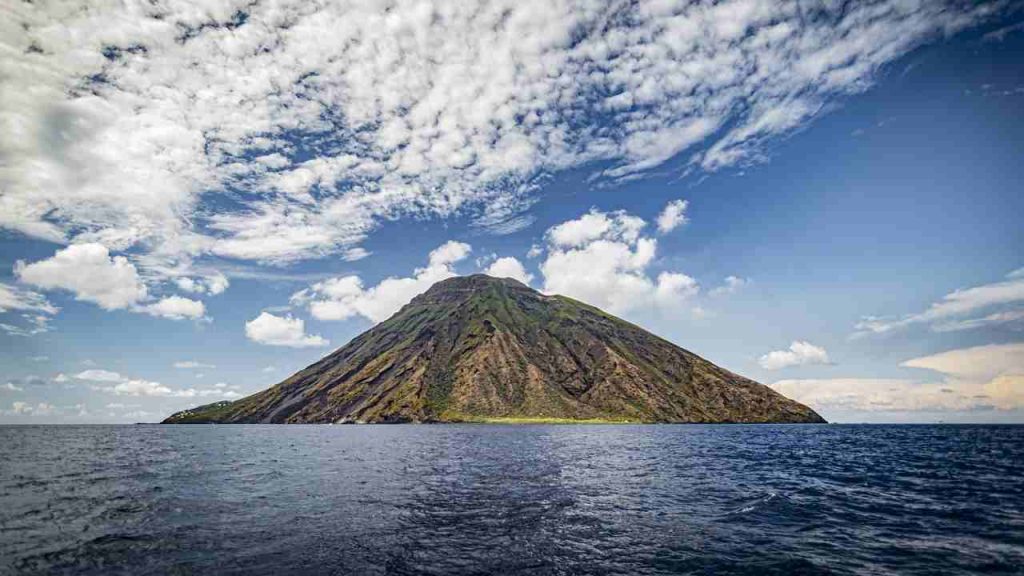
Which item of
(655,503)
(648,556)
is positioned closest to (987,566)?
(648,556)

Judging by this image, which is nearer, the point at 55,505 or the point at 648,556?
the point at 648,556

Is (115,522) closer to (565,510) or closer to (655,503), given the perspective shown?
(565,510)

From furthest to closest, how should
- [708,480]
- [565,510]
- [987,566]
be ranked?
[708,480] < [565,510] < [987,566]

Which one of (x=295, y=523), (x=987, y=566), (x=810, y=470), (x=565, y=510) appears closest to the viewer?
(x=987, y=566)

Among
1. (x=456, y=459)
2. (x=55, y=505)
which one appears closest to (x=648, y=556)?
(x=55, y=505)

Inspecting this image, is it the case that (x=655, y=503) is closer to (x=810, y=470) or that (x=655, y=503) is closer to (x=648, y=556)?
(x=648, y=556)

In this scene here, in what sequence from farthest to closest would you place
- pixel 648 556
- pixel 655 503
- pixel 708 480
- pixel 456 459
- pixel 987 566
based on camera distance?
pixel 456 459
pixel 708 480
pixel 655 503
pixel 648 556
pixel 987 566

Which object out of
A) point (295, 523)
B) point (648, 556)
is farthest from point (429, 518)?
point (648, 556)

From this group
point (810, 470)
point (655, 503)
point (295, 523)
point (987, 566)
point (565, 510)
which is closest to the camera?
point (987, 566)
